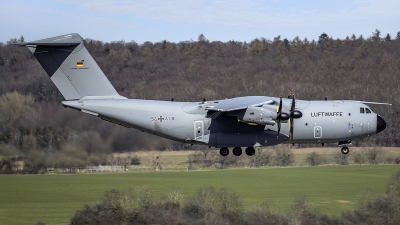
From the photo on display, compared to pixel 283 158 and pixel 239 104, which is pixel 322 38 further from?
pixel 239 104

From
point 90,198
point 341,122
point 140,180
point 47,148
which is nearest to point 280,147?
point 140,180

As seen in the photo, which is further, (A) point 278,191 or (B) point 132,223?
(A) point 278,191

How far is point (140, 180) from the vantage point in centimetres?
8844

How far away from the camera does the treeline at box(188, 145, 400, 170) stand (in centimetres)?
8884

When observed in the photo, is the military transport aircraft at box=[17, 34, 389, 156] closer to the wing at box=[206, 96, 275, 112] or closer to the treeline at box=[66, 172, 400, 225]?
the wing at box=[206, 96, 275, 112]

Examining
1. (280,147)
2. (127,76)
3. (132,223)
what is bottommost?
(132,223)

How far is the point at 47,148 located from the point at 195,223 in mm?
20166

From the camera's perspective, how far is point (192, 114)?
A: 3625cm

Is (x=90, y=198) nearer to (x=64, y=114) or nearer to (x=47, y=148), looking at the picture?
(x=47, y=148)

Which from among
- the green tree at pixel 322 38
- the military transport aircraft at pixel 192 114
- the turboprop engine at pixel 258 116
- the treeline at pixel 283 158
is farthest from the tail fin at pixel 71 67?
the green tree at pixel 322 38

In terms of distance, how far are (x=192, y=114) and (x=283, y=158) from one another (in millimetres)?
57139

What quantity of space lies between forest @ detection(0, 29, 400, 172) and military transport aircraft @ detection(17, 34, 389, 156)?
8521 millimetres

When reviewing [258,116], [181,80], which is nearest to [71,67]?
[258,116]

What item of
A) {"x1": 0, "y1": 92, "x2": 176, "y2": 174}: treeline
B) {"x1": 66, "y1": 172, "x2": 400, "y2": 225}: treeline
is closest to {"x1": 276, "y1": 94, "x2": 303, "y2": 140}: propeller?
{"x1": 0, "y1": 92, "x2": 176, "y2": 174}: treeline
